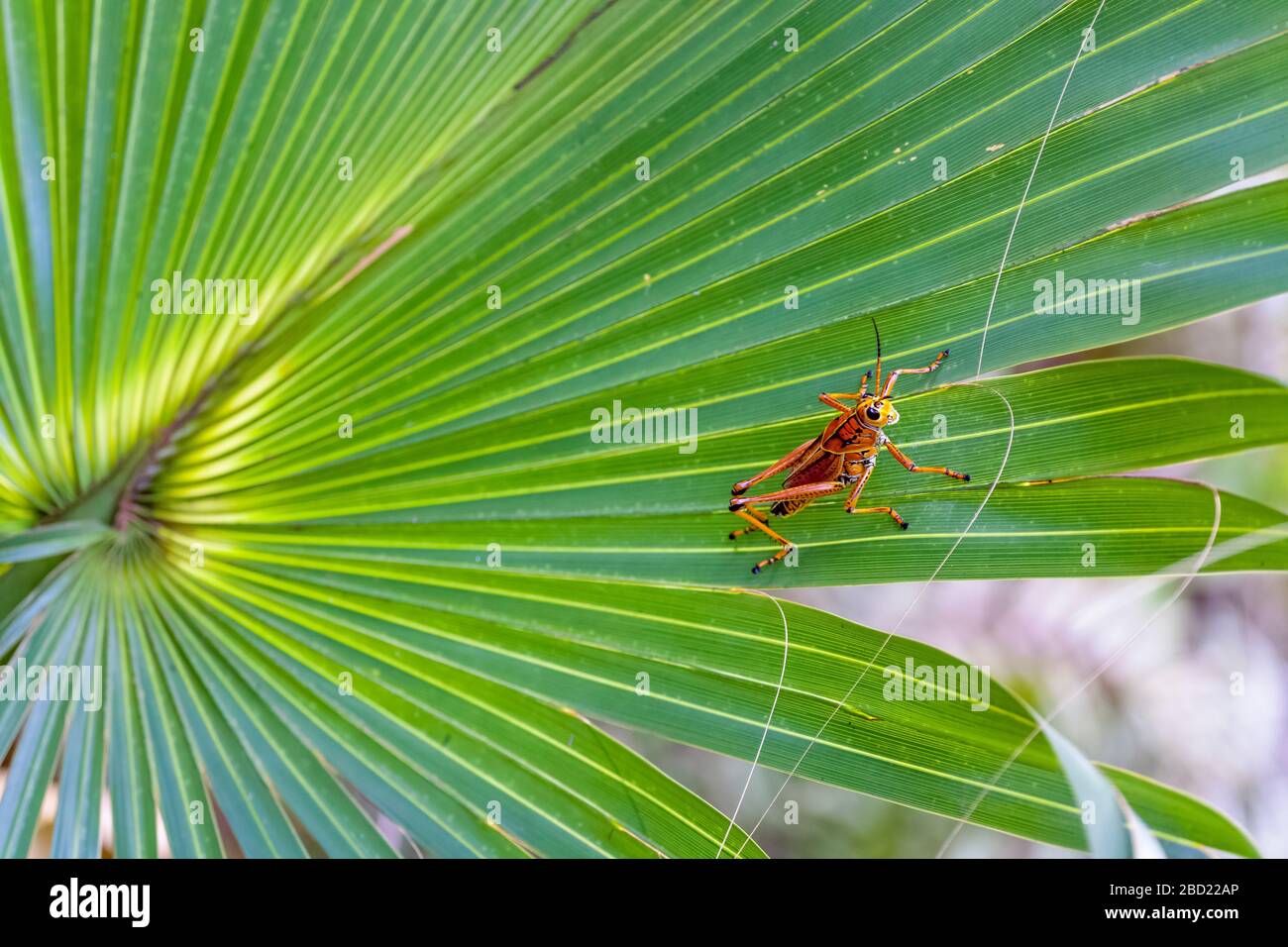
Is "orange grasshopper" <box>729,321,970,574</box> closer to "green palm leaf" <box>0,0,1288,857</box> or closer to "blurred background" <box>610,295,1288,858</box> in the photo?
"green palm leaf" <box>0,0,1288,857</box>

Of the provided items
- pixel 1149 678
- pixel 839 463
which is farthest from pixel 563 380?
pixel 1149 678

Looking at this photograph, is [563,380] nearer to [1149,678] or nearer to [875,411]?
[875,411]

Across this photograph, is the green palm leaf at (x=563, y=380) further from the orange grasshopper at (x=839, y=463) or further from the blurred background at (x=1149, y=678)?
the blurred background at (x=1149, y=678)

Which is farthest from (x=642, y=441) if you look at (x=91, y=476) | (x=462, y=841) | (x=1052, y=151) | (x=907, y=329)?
(x=91, y=476)

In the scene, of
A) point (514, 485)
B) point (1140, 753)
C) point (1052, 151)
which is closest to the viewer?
point (1052, 151)

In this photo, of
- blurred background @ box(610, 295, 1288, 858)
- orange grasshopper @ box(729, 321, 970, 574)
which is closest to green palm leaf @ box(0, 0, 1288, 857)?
orange grasshopper @ box(729, 321, 970, 574)

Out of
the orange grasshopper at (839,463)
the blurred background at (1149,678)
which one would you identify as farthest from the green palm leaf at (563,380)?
the blurred background at (1149,678)

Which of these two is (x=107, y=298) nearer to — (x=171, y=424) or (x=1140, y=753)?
(x=171, y=424)

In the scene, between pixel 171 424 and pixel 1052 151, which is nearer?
pixel 1052 151
